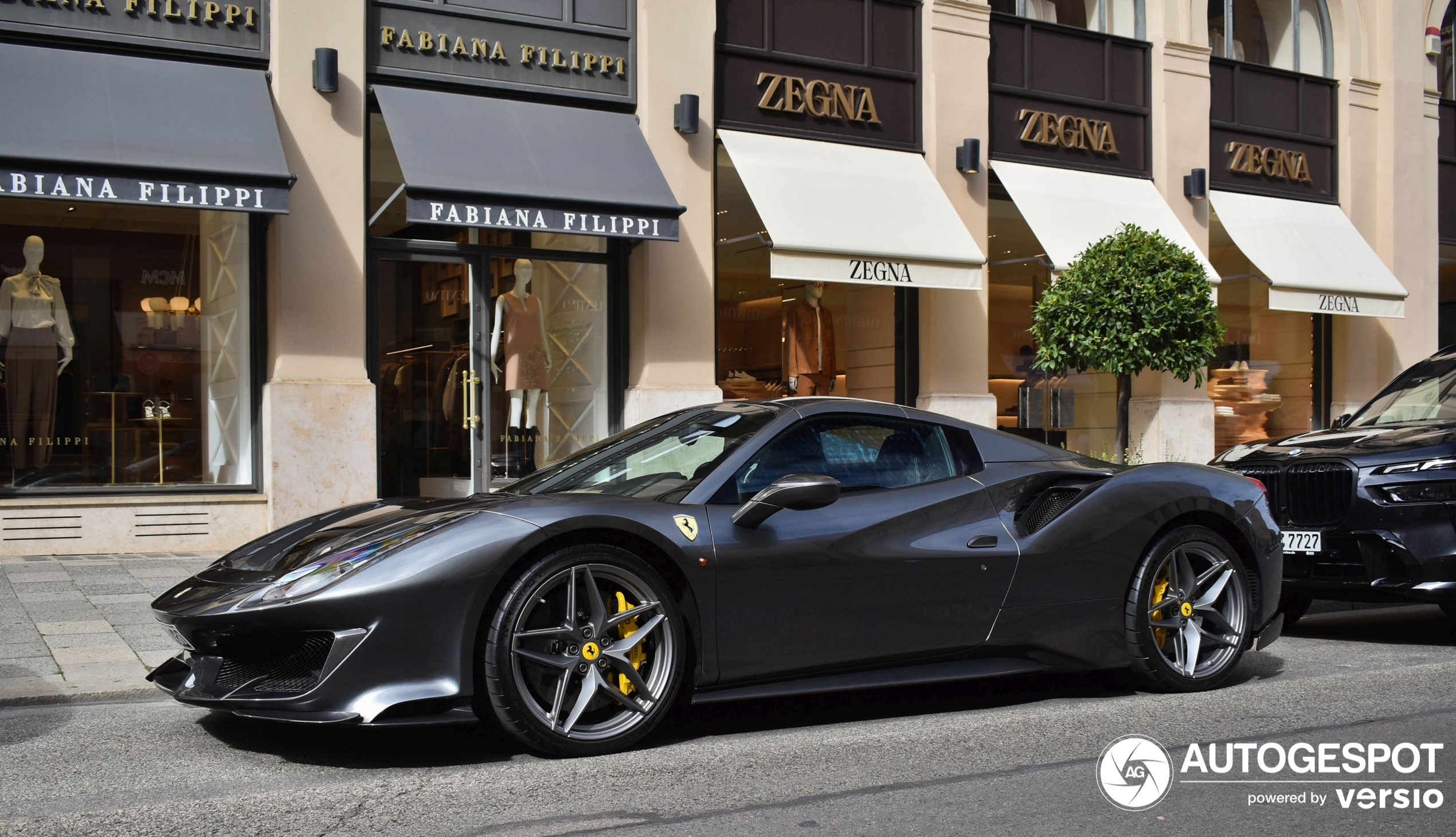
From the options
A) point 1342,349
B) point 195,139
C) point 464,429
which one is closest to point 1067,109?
point 1342,349

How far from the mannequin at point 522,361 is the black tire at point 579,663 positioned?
25.5ft

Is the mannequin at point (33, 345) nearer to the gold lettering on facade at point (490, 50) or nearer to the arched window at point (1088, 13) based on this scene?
the gold lettering on facade at point (490, 50)

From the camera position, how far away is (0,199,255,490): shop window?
10484mm

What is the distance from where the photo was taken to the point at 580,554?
438cm

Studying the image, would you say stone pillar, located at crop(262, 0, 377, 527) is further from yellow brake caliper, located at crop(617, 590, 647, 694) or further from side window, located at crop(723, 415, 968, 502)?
yellow brake caliper, located at crop(617, 590, 647, 694)

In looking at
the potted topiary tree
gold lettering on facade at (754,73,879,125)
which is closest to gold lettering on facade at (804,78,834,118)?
gold lettering on facade at (754,73,879,125)

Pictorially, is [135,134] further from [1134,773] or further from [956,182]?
[1134,773]

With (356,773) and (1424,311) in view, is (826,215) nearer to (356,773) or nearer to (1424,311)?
(356,773)

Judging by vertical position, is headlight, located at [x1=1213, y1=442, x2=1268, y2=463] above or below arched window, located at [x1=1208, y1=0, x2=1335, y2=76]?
below

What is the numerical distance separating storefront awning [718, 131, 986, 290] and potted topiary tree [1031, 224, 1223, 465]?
1471mm

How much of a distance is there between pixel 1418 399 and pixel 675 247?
261 inches

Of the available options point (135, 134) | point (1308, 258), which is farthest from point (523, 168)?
point (1308, 258)

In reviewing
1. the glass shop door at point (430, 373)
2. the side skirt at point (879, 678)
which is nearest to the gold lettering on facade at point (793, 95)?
the glass shop door at point (430, 373)

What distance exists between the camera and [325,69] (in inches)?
426
